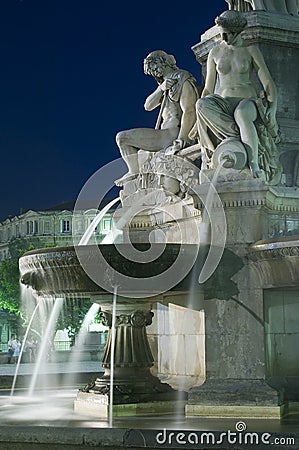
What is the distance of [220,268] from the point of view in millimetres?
9078

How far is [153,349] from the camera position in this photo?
10.7m

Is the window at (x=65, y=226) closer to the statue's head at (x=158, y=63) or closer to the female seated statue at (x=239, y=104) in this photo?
the statue's head at (x=158, y=63)

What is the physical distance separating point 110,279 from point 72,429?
2.54 m

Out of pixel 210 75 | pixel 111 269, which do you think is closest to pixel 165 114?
pixel 210 75

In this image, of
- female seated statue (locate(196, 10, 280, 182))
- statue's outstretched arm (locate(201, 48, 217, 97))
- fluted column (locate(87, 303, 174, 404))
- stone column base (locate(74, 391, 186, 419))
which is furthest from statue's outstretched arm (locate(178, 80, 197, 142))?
stone column base (locate(74, 391, 186, 419))

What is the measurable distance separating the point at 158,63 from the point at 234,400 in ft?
17.0

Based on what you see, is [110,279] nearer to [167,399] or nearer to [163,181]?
[167,399]

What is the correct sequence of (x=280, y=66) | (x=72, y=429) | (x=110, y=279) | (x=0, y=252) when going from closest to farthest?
(x=72, y=429)
(x=110, y=279)
(x=280, y=66)
(x=0, y=252)

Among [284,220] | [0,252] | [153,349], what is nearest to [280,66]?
[284,220]

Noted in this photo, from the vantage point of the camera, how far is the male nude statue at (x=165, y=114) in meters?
11.4

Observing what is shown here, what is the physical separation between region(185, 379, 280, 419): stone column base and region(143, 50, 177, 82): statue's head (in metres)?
4.85

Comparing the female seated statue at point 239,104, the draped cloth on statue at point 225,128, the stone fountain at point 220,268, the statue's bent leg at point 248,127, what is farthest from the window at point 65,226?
the statue's bent leg at point 248,127

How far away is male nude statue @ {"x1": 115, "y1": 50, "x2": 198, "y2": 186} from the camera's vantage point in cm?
1138
